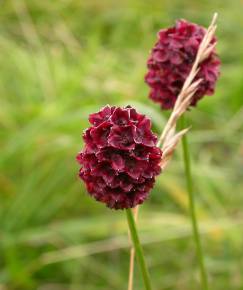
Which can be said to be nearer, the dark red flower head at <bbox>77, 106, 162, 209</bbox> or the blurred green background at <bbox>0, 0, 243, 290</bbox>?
the dark red flower head at <bbox>77, 106, 162, 209</bbox>

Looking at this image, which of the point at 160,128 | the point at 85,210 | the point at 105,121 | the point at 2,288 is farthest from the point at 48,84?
the point at 105,121

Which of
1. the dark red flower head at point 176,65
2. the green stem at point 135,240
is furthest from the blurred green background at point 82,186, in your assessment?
the green stem at point 135,240

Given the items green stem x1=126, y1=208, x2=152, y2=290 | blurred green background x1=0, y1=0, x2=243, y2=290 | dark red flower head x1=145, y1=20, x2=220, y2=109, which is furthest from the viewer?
blurred green background x1=0, y1=0, x2=243, y2=290

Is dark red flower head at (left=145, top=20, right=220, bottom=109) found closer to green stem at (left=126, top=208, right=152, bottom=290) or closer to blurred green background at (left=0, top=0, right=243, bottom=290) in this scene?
green stem at (left=126, top=208, right=152, bottom=290)

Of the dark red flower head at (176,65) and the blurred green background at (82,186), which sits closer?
the dark red flower head at (176,65)

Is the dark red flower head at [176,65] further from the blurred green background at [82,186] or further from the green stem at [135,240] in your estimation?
the blurred green background at [82,186]

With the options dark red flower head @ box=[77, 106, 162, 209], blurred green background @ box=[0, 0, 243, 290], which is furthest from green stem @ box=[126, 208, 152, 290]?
blurred green background @ box=[0, 0, 243, 290]

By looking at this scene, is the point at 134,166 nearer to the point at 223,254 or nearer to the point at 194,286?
the point at 194,286
